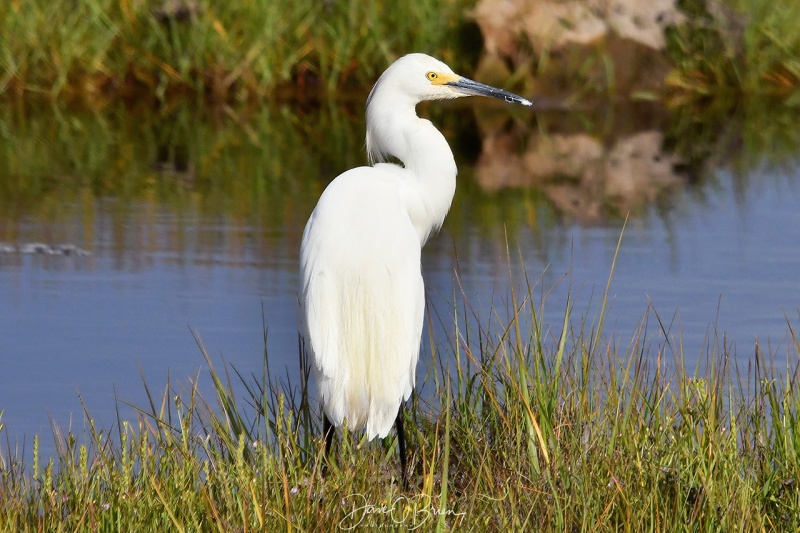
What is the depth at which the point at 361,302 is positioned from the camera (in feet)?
11.4

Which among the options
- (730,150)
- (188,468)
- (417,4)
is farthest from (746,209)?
(188,468)

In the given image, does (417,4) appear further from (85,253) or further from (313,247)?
(313,247)

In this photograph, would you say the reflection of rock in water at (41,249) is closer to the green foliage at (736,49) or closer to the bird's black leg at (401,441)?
the bird's black leg at (401,441)

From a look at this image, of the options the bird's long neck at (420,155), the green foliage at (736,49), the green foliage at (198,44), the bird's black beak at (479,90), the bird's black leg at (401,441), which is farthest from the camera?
the green foliage at (736,49)

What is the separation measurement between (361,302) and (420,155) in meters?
0.55

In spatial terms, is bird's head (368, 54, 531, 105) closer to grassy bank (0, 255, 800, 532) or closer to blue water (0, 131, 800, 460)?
blue water (0, 131, 800, 460)

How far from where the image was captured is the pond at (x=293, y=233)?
4586 millimetres

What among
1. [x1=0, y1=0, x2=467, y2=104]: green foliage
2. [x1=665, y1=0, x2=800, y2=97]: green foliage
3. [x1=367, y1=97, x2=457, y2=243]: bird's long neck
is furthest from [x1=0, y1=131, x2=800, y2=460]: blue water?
[x1=665, y1=0, x2=800, y2=97]: green foliage

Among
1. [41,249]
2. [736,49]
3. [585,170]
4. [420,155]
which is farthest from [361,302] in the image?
[736,49]

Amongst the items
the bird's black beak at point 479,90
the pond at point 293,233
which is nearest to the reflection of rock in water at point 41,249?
the pond at point 293,233

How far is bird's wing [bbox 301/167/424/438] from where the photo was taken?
3.38m

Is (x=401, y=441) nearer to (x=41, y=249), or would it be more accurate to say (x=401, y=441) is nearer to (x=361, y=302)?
(x=361, y=302)

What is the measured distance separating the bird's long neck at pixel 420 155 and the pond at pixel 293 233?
0.77 feet

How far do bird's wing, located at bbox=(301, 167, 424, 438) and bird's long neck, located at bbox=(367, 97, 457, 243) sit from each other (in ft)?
0.79
